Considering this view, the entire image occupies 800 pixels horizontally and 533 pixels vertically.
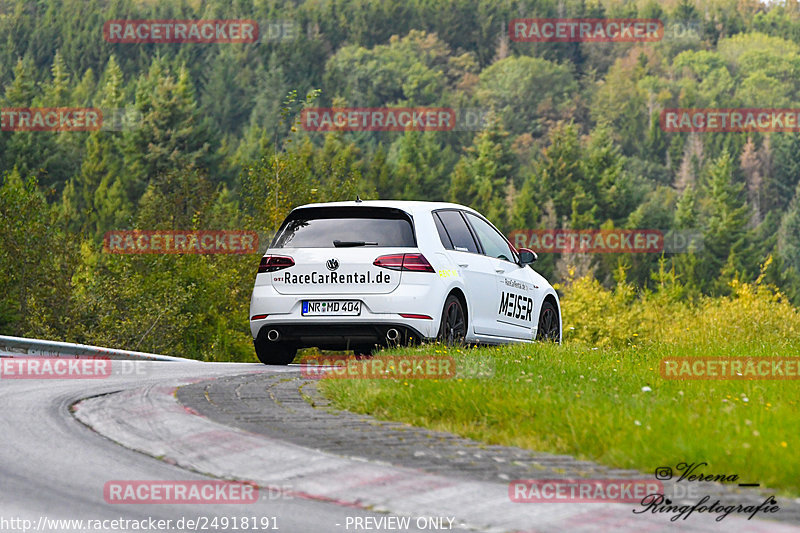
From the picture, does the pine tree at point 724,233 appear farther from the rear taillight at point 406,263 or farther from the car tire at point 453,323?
the rear taillight at point 406,263

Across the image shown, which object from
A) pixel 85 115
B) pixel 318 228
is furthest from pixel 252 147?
pixel 318 228

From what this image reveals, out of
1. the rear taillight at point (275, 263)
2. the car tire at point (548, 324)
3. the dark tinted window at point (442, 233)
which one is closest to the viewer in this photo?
the rear taillight at point (275, 263)

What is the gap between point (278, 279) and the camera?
42.4 ft

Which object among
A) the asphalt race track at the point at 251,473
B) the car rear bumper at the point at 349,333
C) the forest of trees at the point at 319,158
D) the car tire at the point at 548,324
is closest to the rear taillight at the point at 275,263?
the car rear bumper at the point at 349,333

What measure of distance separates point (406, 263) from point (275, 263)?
1.46m

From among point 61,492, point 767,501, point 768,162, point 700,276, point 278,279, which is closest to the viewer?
point 767,501

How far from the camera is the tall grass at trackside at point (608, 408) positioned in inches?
252

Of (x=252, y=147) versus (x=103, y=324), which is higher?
(x=252, y=147)

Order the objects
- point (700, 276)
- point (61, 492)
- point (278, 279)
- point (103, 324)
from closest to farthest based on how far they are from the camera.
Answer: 1. point (61, 492)
2. point (278, 279)
3. point (103, 324)
4. point (700, 276)

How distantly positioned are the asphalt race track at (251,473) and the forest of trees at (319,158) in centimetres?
3372

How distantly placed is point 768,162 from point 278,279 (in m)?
149

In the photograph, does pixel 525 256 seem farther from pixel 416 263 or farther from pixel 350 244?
pixel 350 244

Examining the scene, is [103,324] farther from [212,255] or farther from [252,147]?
[252,147]

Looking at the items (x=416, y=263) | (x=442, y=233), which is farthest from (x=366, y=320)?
(x=442, y=233)
